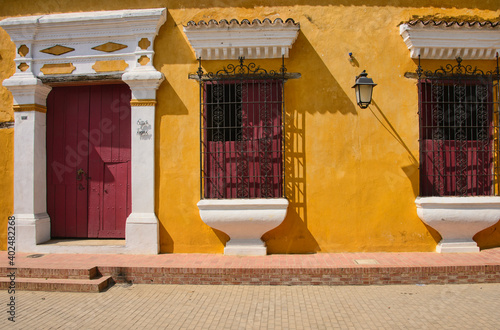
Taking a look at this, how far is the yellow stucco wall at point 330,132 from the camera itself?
5398 mm

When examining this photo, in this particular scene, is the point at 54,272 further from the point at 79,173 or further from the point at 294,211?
the point at 294,211

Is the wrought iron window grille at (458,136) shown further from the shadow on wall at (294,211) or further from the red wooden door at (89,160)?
the red wooden door at (89,160)

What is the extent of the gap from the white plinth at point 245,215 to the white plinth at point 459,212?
7.01 ft

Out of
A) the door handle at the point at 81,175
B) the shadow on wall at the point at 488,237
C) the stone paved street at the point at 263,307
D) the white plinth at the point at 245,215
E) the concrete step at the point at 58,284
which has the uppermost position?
the door handle at the point at 81,175

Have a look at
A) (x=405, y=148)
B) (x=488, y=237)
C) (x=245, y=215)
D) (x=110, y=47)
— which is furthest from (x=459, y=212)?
(x=110, y=47)

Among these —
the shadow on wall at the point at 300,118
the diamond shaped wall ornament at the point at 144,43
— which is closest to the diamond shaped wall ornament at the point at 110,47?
the diamond shaped wall ornament at the point at 144,43

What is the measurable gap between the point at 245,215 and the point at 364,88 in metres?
2.54

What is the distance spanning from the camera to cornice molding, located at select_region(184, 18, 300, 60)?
5.23m

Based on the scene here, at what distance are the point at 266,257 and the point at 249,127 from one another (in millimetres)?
1986

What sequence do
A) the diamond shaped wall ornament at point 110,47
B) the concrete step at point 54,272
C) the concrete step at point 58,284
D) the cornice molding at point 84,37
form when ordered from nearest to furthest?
the concrete step at point 58,284
the concrete step at point 54,272
the cornice molding at point 84,37
the diamond shaped wall ornament at point 110,47

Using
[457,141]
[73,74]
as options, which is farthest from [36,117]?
[457,141]

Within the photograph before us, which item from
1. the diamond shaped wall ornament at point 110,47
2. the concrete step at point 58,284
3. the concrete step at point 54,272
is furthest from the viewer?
the diamond shaped wall ornament at point 110,47

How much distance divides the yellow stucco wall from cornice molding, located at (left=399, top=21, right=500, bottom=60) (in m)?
0.17

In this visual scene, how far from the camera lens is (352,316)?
375cm
